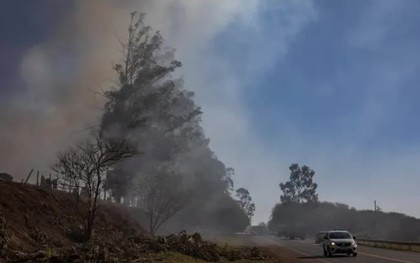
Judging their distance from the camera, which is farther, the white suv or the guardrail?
the guardrail

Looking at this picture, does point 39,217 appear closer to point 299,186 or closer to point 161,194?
point 161,194

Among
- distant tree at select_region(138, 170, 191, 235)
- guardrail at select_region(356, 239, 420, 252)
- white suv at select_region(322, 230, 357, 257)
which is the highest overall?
distant tree at select_region(138, 170, 191, 235)

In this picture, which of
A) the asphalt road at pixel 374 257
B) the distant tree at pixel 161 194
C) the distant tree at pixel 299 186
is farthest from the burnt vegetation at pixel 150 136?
the distant tree at pixel 299 186

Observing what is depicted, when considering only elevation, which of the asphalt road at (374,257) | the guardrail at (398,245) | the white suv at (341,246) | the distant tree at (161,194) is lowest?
the asphalt road at (374,257)

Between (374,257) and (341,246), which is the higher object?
(341,246)

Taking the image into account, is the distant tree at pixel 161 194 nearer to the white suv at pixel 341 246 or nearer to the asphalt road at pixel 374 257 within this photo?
the asphalt road at pixel 374 257

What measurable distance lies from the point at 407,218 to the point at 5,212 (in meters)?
71.8

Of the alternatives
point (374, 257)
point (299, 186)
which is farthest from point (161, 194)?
point (299, 186)

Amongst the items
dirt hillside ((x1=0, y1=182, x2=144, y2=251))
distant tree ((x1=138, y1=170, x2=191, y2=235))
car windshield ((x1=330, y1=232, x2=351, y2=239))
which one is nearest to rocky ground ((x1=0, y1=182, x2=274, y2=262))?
dirt hillside ((x1=0, y1=182, x2=144, y2=251))

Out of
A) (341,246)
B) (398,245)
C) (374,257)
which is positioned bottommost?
(374,257)

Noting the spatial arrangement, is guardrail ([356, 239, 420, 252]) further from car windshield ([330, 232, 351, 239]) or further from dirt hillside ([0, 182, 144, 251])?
dirt hillside ([0, 182, 144, 251])

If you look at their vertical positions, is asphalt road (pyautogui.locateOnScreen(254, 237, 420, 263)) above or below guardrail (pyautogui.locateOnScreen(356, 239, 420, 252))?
below

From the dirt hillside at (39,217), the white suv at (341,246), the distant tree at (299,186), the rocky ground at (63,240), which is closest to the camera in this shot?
the rocky ground at (63,240)

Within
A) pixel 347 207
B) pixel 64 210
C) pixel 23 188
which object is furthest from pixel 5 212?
pixel 347 207
